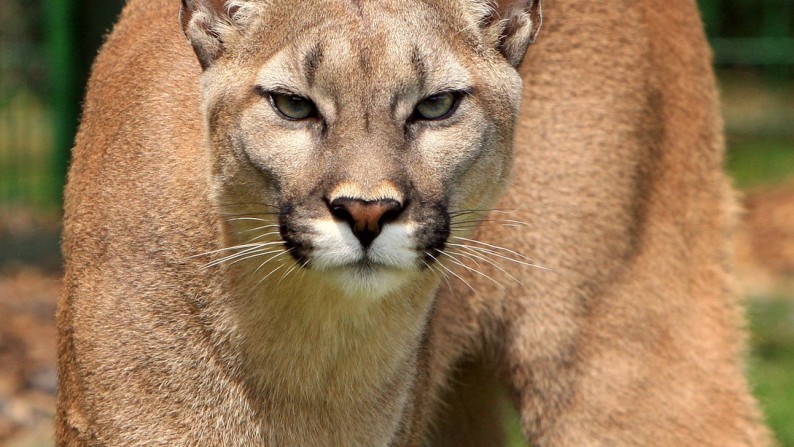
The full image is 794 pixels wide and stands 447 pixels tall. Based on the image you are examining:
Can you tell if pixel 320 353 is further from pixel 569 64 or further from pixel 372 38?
pixel 569 64

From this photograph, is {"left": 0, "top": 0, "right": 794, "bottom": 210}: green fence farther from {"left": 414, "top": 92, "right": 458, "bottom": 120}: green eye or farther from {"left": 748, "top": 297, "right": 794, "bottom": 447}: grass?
{"left": 414, "top": 92, "right": 458, "bottom": 120}: green eye

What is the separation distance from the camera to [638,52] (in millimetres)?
4832

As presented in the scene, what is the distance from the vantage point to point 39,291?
25.3 feet

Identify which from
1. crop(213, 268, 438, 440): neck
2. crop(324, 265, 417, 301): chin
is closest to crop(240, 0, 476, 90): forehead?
crop(324, 265, 417, 301): chin

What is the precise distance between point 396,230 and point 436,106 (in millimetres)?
417

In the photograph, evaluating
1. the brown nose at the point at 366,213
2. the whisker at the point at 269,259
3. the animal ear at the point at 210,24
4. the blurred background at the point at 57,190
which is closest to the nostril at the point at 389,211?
the brown nose at the point at 366,213

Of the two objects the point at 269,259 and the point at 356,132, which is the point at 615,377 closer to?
the point at 269,259

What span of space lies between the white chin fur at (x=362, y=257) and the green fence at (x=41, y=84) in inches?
209

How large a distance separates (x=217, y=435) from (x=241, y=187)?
70 cm

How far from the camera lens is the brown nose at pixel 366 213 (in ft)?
9.77

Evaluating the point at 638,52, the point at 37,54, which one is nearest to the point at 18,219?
the point at 37,54

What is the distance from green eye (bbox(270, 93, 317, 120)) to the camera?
3266 millimetres

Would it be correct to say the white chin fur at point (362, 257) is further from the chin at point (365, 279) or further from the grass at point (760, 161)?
the grass at point (760, 161)

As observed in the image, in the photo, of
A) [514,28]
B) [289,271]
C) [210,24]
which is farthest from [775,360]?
[210,24]
